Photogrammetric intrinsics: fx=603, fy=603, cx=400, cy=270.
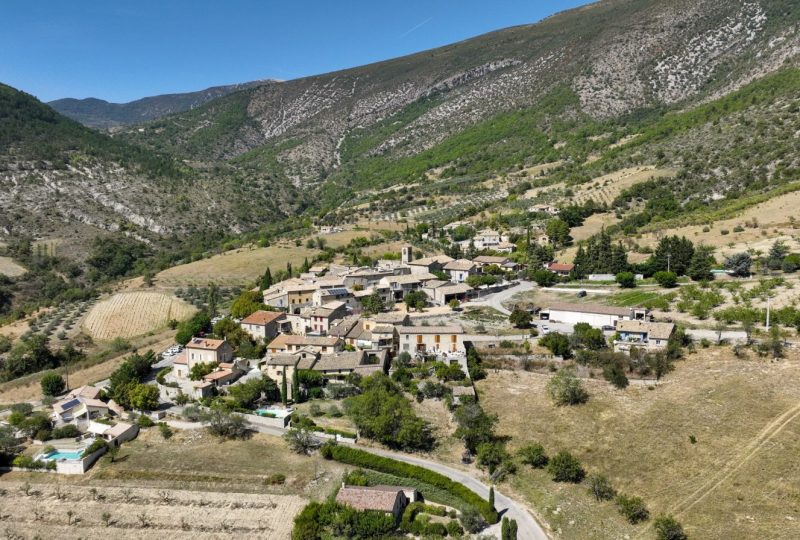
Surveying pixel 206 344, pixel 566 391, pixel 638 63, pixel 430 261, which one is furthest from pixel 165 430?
pixel 638 63

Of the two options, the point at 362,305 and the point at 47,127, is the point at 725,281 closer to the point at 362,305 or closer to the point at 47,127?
the point at 362,305

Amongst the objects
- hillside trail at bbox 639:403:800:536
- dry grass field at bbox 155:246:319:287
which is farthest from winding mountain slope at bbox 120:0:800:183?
hillside trail at bbox 639:403:800:536

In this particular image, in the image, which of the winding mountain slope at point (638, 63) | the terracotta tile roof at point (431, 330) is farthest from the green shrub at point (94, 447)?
the winding mountain slope at point (638, 63)

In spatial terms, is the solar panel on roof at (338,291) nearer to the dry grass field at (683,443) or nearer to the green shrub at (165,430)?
the dry grass field at (683,443)

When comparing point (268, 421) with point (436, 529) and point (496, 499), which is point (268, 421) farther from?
point (496, 499)

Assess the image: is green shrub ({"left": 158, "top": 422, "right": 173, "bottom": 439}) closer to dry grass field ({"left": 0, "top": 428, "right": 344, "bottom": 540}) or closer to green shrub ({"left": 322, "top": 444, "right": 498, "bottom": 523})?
dry grass field ({"left": 0, "top": 428, "right": 344, "bottom": 540})

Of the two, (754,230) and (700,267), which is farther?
(754,230)
